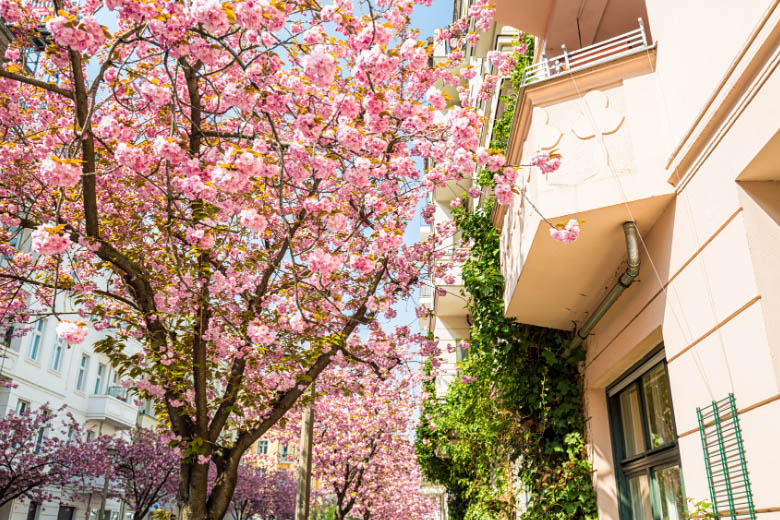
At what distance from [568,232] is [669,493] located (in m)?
2.22

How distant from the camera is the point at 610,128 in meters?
4.51

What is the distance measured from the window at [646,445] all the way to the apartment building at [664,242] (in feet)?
0.06

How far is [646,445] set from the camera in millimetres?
5285

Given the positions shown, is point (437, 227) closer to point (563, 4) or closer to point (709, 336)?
point (563, 4)

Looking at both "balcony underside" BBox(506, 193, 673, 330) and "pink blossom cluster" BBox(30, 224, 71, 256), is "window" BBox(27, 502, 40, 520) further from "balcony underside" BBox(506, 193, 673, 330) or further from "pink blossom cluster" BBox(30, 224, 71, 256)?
"balcony underside" BBox(506, 193, 673, 330)

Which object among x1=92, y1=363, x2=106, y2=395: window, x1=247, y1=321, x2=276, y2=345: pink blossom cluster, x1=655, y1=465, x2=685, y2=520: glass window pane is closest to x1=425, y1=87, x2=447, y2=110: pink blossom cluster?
x1=247, y1=321, x2=276, y2=345: pink blossom cluster

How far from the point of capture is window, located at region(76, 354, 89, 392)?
2602cm

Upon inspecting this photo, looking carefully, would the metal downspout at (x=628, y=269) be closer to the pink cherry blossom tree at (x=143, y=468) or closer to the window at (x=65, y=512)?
the pink cherry blossom tree at (x=143, y=468)

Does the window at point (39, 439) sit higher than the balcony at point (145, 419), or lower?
lower

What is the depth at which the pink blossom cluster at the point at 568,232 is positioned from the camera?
14.4 ft

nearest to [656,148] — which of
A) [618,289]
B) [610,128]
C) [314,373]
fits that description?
[610,128]

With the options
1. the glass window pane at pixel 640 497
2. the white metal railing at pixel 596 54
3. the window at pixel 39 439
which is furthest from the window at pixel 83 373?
the white metal railing at pixel 596 54

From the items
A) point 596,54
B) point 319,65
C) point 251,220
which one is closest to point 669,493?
point 596,54

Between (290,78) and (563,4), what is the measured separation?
2.96 meters
